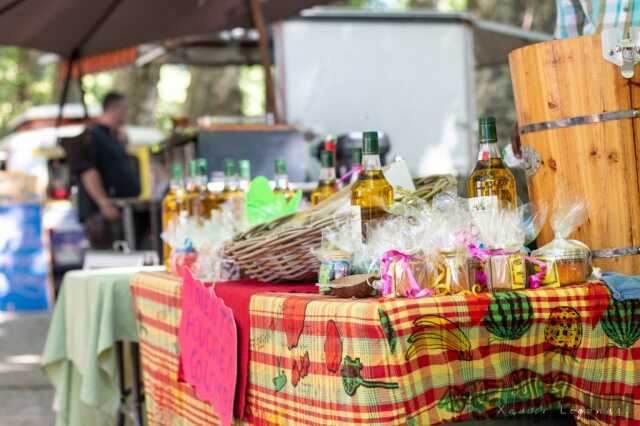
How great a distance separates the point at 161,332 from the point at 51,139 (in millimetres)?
12458

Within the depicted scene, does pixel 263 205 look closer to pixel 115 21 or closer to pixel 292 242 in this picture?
pixel 292 242

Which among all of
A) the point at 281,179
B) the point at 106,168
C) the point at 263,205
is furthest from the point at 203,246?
the point at 106,168

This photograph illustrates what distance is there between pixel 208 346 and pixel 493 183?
861 mm

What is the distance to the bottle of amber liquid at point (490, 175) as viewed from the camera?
230 centimetres

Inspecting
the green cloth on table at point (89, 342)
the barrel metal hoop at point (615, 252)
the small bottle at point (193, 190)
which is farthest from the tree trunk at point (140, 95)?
the barrel metal hoop at point (615, 252)

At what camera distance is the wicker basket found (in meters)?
2.56

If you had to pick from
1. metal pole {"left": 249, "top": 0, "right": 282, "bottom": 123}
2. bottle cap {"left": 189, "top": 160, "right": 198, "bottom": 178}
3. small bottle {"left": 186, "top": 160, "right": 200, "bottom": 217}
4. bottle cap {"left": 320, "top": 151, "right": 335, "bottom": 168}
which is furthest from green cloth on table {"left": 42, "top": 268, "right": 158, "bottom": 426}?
metal pole {"left": 249, "top": 0, "right": 282, "bottom": 123}

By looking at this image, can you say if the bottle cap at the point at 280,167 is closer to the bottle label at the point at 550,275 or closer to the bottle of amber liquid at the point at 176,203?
the bottle of amber liquid at the point at 176,203

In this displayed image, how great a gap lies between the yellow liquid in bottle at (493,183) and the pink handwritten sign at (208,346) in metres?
0.67

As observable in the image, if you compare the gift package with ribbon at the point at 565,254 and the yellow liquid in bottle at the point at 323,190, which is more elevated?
the yellow liquid in bottle at the point at 323,190

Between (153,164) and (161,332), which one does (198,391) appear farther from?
(153,164)

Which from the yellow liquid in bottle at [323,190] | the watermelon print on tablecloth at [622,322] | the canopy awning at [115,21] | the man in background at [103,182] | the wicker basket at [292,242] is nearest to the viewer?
the watermelon print on tablecloth at [622,322]

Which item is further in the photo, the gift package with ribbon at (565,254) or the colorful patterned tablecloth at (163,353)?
the colorful patterned tablecloth at (163,353)

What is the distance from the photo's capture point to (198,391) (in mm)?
2709
